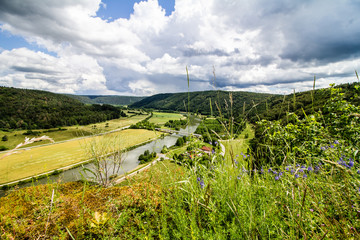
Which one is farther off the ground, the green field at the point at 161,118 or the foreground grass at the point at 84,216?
the foreground grass at the point at 84,216

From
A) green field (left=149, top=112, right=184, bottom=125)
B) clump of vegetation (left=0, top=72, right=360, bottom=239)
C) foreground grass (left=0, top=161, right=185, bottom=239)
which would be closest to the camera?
clump of vegetation (left=0, top=72, right=360, bottom=239)

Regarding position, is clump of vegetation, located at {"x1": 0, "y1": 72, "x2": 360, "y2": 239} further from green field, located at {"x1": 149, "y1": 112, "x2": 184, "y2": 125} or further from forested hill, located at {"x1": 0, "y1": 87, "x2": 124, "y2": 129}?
green field, located at {"x1": 149, "y1": 112, "x2": 184, "y2": 125}

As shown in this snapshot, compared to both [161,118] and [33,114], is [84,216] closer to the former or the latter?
[33,114]

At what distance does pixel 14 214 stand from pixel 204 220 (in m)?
3.47

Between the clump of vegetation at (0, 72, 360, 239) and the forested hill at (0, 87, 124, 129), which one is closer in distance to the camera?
the clump of vegetation at (0, 72, 360, 239)

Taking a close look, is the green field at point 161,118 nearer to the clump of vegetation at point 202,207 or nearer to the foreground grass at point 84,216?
the foreground grass at point 84,216

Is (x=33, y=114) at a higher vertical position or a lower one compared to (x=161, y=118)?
higher

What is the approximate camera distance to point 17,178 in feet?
140

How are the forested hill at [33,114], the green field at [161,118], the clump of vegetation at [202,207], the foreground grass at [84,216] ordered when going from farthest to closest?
1. the green field at [161,118]
2. the forested hill at [33,114]
3. the foreground grass at [84,216]
4. the clump of vegetation at [202,207]

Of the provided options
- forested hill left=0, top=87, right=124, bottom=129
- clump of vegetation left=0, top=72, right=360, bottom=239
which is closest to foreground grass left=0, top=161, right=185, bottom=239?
clump of vegetation left=0, top=72, right=360, bottom=239

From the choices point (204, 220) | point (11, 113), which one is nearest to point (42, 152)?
point (11, 113)

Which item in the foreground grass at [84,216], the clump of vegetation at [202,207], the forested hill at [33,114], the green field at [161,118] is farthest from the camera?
the green field at [161,118]

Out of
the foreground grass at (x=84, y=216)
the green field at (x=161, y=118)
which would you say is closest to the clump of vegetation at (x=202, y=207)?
the foreground grass at (x=84, y=216)

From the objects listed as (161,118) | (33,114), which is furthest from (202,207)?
(161,118)
